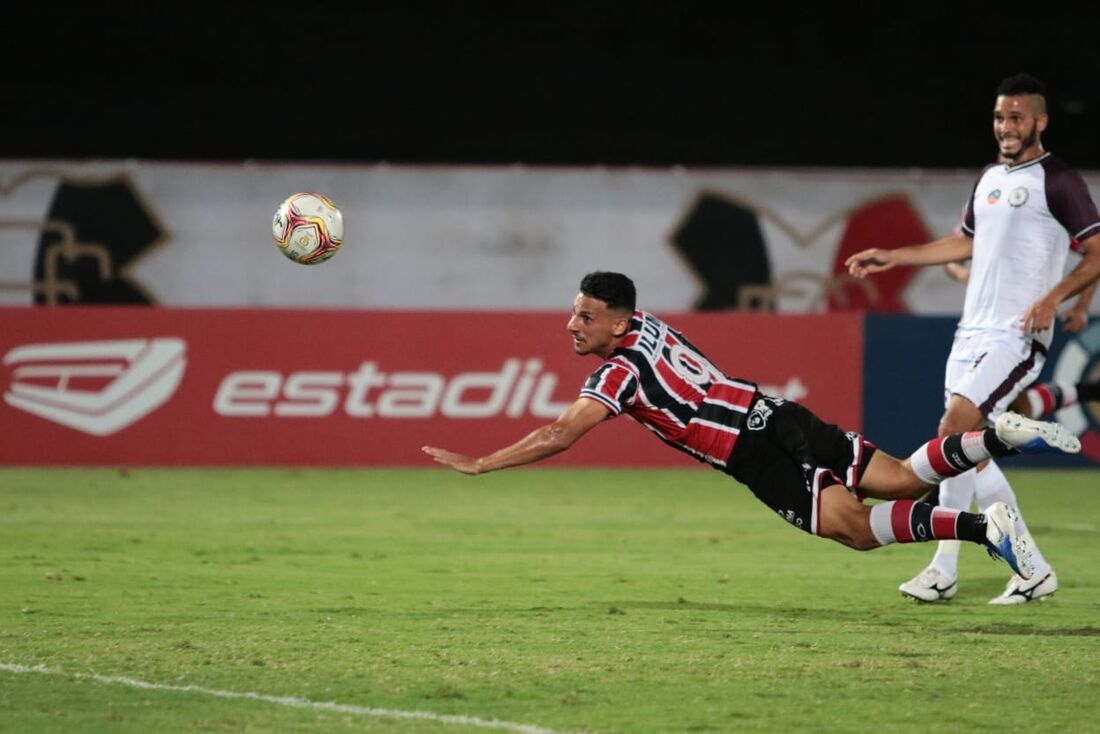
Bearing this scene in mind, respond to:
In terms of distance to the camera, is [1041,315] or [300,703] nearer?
[300,703]

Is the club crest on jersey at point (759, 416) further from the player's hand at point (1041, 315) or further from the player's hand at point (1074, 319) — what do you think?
the player's hand at point (1074, 319)

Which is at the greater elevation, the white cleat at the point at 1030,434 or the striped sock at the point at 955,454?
the white cleat at the point at 1030,434

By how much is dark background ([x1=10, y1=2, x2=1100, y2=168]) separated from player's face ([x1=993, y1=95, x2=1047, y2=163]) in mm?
14272

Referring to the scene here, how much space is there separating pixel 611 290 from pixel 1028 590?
2532 millimetres

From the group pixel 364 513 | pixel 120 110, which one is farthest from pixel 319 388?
pixel 120 110

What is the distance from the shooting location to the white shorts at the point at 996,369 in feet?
27.2

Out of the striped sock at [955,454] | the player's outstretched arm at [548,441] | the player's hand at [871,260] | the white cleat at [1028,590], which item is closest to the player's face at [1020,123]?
the player's hand at [871,260]

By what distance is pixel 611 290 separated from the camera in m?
7.53

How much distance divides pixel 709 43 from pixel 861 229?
5.12 metres

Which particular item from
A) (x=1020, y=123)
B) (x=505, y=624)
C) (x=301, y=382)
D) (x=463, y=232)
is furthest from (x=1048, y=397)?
(x=463, y=232)

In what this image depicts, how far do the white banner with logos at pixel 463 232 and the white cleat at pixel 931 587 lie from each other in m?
11.0

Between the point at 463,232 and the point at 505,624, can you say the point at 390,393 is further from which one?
the point at 505,624

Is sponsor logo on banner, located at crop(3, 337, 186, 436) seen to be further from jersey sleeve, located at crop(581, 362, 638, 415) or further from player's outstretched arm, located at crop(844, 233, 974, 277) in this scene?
jersey sleeve, located at crop(581, 362, 638, 415)

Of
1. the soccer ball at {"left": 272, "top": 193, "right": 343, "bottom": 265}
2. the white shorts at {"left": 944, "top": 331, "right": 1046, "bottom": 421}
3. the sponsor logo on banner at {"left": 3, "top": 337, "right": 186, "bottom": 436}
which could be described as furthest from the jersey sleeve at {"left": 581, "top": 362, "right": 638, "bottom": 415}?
the sponsor logo on banner at {"left": 3, "top": 337, "right": 186, "bottom": 436}
